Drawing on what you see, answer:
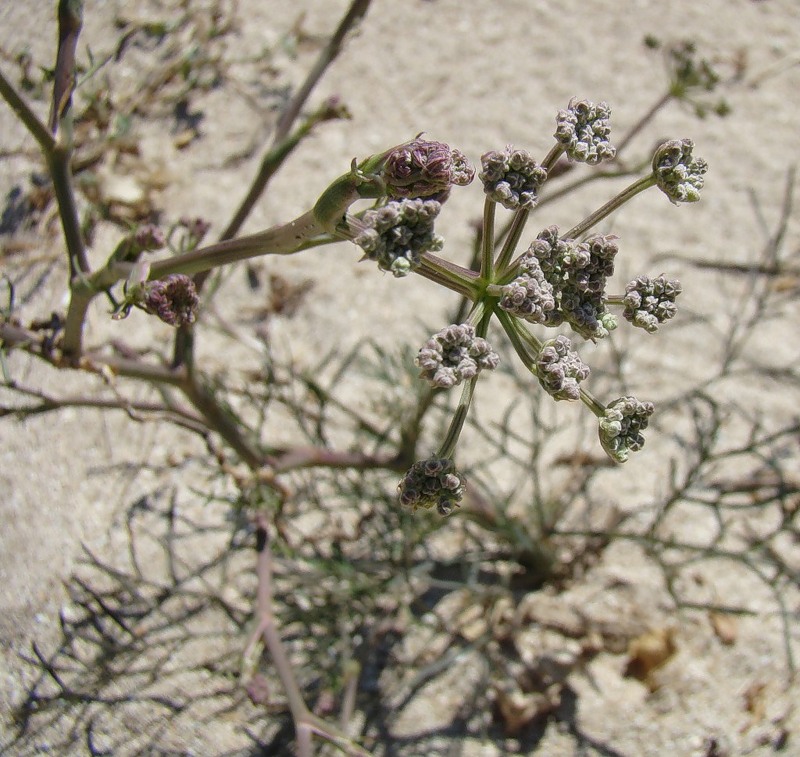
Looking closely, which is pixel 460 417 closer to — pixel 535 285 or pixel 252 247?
pixel 535 285

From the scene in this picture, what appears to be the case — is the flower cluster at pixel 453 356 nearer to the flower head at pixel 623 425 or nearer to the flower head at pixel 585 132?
the flower head at pixel 623 425

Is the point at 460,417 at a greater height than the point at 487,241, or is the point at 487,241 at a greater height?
the point at 487,241

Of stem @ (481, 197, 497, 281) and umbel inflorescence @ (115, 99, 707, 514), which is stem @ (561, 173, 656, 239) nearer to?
umbel inflorescence @ (115, 99, 707, 514)

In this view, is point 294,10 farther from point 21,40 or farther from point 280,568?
point 280,568

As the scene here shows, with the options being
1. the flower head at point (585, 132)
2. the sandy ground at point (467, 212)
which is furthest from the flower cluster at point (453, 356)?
the sandy ground at point (467, 212)

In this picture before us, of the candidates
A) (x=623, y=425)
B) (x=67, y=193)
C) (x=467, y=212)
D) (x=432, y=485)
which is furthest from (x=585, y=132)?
(x=467, y=212)

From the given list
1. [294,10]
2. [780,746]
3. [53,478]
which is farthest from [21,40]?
[780,746]
